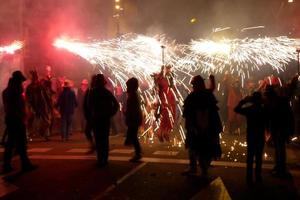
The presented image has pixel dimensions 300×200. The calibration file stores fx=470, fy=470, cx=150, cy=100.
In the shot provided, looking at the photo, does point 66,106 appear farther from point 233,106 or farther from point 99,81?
point 233,106

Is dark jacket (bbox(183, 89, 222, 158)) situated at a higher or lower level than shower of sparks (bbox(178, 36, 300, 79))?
lower

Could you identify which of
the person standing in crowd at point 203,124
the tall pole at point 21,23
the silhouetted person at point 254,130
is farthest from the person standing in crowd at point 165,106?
the tall pole at point 21,23

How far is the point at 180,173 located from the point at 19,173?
124 inches

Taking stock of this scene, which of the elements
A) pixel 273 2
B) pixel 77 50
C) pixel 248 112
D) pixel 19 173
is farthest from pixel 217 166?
pixel 273 2

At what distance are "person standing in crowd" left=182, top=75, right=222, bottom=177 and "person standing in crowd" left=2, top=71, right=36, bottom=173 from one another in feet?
11.1

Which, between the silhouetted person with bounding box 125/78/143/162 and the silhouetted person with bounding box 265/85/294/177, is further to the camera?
the silhouetted person with bounding box 125/78/143/162

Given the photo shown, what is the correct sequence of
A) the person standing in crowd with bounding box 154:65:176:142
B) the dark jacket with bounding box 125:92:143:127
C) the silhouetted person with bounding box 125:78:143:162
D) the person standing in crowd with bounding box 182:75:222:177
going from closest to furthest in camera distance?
the person standing in crowd with bounding box 182:75:222:177, the silhouetted person with bounding box 125:78:143:162, the dark jacket with bounding box 125:92:143:127, the person standing in crowd with bounding box 154:65:176:142

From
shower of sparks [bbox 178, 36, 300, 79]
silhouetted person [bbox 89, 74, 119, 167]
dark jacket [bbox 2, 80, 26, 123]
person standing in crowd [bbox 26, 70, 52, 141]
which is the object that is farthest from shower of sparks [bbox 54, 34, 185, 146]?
dark jacket [bbox 2, 80, 26, 123]

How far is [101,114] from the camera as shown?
977 cm

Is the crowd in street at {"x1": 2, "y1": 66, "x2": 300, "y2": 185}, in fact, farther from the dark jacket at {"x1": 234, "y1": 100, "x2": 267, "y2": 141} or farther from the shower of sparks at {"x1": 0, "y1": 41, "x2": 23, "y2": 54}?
the shower of sparks at {"x1": 0, "y1": 41, "x2": 23, "y2": 54}

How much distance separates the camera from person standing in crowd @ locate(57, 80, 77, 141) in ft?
46.5

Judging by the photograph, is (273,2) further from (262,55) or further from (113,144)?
(113,144)

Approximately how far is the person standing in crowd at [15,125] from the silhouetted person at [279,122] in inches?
189

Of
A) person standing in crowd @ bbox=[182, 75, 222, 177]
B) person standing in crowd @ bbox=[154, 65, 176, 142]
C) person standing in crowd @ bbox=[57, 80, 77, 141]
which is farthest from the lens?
person standing in crowd @ bbox=[57, 80, 77, 141]
